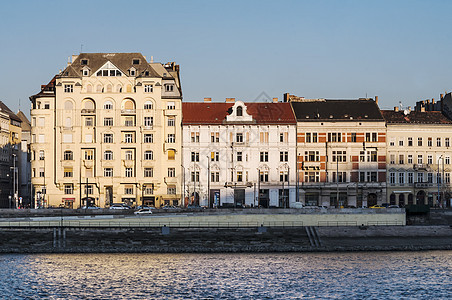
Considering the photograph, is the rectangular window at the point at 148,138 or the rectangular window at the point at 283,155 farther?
the rectangular window at the point at 283,155

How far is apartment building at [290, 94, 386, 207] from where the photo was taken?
5241 inches

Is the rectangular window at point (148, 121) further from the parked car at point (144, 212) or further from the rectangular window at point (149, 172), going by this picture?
the parked car at point (144, 212)

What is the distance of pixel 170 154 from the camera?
438ft

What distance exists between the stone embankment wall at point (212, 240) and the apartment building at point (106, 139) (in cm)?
3276

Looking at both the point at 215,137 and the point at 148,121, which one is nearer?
the point at 148,121

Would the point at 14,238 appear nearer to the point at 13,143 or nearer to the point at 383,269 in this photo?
the point at 383,269

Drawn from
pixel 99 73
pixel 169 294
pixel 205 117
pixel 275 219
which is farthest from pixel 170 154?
pixel 169 294

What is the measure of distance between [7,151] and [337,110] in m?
59.9

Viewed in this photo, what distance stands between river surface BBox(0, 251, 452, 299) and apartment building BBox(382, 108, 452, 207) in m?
39.4

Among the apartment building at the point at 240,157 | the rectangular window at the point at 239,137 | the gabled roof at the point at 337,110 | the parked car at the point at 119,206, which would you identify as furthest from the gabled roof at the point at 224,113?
the parked car at the point at 119,206

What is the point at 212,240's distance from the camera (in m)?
99.9

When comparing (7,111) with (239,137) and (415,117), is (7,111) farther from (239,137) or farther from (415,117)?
(415,117)

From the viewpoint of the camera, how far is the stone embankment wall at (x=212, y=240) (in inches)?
3863

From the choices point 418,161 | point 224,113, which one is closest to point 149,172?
point 224,113
